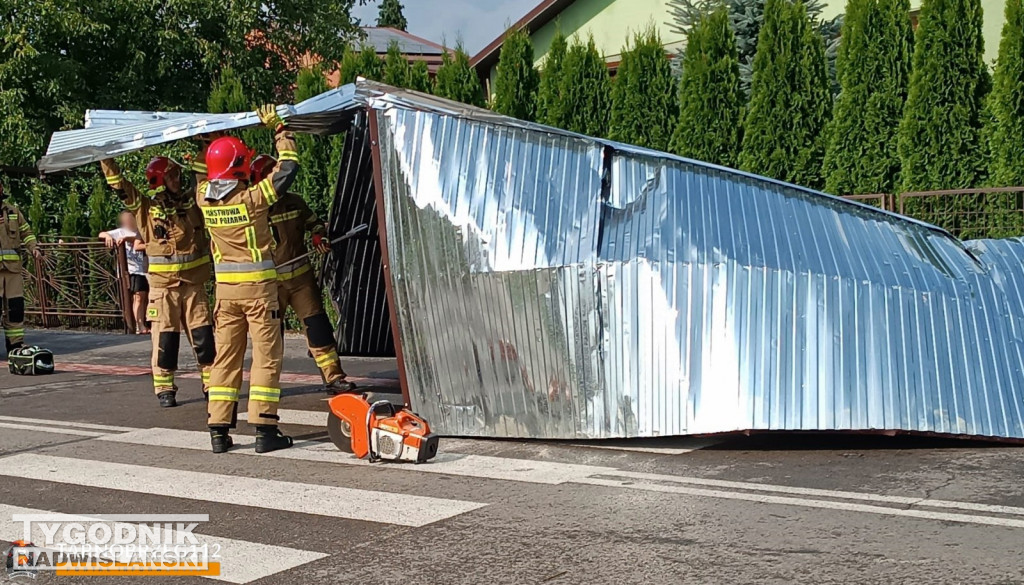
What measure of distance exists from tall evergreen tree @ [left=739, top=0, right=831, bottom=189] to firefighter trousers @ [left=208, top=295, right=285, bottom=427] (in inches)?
250

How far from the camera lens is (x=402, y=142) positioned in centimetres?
805

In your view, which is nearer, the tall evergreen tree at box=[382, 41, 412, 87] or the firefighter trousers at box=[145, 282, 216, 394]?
the firefighter trousers at box=[145, 282, 216, 394]

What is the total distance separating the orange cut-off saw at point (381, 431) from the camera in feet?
23.5

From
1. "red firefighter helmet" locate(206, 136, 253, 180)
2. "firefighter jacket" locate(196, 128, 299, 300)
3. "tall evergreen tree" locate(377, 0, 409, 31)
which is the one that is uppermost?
"tall evergreen tree" locate(377, 0, 409, 31)

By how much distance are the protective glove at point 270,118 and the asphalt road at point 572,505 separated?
7.42 feet

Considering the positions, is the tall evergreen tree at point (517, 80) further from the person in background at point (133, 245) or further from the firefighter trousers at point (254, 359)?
the firefighter trousers at point (254, 359)

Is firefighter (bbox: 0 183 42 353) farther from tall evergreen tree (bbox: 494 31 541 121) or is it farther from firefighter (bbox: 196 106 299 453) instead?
firefighter (bbox: 196 106 299 453)

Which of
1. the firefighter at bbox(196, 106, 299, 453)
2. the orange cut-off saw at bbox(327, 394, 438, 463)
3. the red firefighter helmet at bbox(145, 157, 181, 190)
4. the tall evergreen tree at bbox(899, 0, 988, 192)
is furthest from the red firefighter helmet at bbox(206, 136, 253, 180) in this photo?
the tall evergreen tree at bbox(899, 0, 988, 192)

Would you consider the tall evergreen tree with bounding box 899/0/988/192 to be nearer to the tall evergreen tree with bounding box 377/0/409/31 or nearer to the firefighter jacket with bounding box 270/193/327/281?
the firefighter jacket with bounding box 270/193/327/281

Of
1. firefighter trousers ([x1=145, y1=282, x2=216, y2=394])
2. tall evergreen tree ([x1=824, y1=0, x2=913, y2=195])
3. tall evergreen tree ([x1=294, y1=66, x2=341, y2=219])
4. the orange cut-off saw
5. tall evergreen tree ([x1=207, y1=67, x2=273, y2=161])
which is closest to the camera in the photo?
the orange cut-off saw

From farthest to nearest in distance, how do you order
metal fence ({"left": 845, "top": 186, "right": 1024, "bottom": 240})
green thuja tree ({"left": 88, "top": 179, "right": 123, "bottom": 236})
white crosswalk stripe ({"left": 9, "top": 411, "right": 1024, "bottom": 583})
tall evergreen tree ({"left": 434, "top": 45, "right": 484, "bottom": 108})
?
green thuja tree ({"left": 88, "top": 179, "right": 123, "bottom": 236}), tall evergreen tree ({"left": 434, "top": 45, "right": 484, "bottom": 108}), metal fence ({"left": 845, "top": 186, "right": 1024, "bottom": 240}), white crosswalk stripe ({"left": 9, "top": 411, "right": 1024, "bottom": 583})

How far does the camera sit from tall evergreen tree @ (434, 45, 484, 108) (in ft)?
48.1

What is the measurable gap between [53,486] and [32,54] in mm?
17520

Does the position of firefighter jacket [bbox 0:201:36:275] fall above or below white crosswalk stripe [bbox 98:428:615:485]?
above
